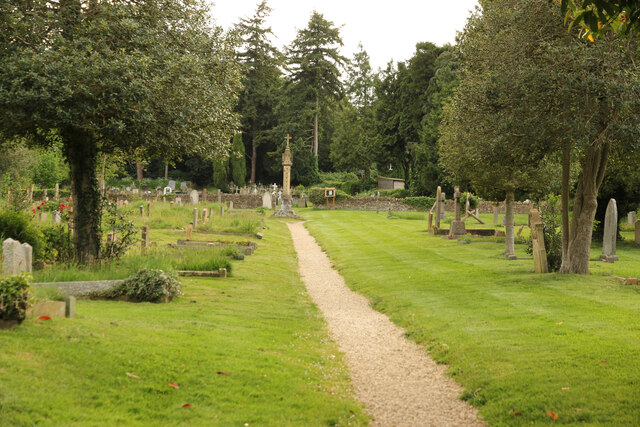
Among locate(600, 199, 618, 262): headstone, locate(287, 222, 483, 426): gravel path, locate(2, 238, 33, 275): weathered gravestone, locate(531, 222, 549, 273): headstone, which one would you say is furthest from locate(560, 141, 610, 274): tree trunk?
locate(2, 238, 33, 275): weathered gravestone

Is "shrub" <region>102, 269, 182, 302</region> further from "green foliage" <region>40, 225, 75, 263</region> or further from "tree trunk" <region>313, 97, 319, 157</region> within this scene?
"tree trunk" <region>313, 97, 319, 157</region>

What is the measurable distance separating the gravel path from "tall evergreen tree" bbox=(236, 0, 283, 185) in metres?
57.6

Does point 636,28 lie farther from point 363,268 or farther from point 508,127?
point 363,268

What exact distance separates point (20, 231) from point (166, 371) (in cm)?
787

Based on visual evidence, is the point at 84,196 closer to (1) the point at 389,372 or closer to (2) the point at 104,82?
(2) the point at 104,82

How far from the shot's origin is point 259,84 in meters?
69.9

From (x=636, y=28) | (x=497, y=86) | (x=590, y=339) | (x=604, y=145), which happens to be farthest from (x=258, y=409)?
(x=604, y=145)

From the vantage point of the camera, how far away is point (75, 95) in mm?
11188

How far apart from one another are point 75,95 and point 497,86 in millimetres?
9922

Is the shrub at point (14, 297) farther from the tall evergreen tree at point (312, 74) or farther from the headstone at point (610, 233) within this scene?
the tall evergreen tree at point (312, 74)

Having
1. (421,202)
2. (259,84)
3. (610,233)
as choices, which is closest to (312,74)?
(259,84)

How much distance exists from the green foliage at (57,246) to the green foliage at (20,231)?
28 centimetres

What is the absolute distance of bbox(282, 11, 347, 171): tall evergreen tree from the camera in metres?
66.8

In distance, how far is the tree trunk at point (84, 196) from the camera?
43.0ft
